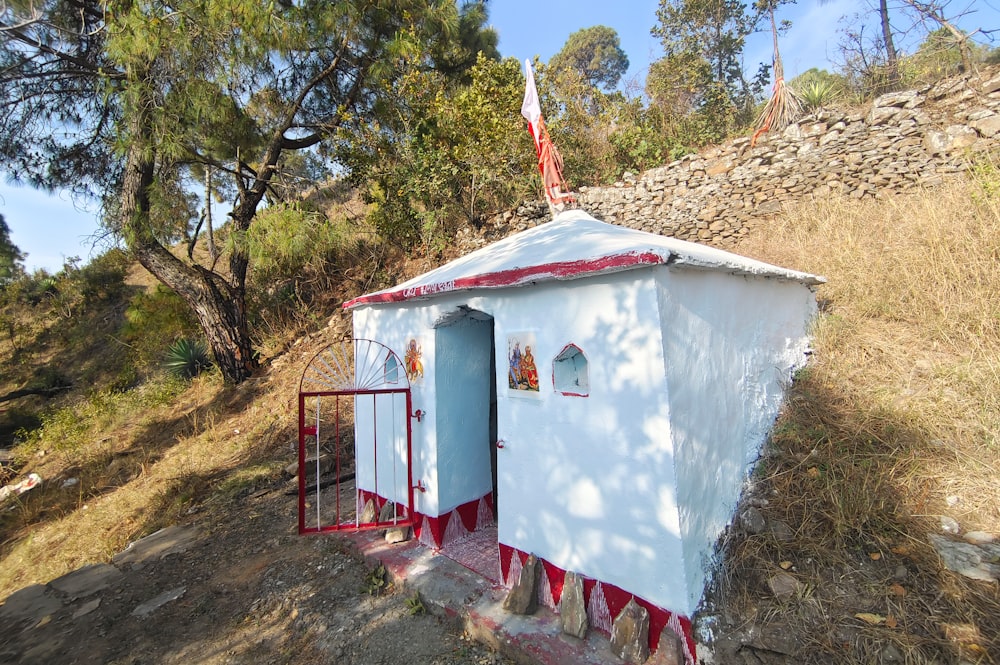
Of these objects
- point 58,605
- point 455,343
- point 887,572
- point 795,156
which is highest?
point 795,156

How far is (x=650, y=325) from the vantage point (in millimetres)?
2705

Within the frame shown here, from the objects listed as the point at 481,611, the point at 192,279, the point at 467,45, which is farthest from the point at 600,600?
the point at 467,45

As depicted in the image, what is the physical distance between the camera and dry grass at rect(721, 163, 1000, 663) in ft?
8.41

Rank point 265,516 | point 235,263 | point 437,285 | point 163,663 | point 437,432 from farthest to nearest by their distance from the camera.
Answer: point 235,263
point 265,516
point 437,432
point 437,285
point 163,663

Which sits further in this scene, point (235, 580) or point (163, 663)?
point (235, 580)

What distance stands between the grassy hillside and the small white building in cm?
43

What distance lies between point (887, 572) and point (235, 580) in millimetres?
5114

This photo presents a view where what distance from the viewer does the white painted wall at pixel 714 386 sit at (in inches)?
108

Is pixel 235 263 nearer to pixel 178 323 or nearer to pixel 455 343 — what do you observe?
pixel 178 323

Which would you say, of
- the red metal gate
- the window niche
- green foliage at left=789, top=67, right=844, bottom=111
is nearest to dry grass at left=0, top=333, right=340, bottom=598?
the red metal gate

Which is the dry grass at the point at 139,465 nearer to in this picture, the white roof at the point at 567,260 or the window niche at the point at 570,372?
the white roof at the point at 567,260

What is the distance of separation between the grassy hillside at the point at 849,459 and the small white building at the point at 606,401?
431 mm

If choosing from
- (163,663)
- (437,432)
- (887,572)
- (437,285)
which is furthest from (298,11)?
(887,572)

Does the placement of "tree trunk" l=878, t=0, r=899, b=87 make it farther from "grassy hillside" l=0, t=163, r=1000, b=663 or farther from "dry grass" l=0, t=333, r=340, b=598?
"dry grass" l=0, t=333, r=340, b=598
